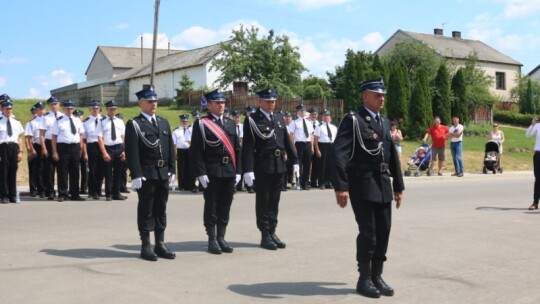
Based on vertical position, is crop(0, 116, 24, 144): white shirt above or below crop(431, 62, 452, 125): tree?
below

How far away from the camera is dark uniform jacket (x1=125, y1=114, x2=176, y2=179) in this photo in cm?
815

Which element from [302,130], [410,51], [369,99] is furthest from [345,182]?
[410,51]

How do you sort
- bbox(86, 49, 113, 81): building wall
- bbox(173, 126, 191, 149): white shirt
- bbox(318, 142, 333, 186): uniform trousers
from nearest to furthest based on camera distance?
bbox(173, 126, 191, 149): white shirt, bbox(318, 142, 333, 186): uniform trousers, bbox(86, 49, 113, 81): building wall

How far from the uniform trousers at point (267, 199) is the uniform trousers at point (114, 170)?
6.88 meters

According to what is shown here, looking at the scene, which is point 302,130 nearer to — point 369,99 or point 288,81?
point 369,99

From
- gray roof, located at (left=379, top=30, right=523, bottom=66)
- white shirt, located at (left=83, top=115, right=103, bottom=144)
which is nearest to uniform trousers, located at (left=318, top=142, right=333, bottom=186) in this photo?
white shirt, located at (left=83, top=115, right=103, bottom=144)

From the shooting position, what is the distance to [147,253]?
8.10 metres

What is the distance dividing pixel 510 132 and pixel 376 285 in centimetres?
4622

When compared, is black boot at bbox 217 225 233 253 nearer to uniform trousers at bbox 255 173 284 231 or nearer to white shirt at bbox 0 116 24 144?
uniform trousers at bbox 255 173 284 231

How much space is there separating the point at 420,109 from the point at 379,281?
31535 mm

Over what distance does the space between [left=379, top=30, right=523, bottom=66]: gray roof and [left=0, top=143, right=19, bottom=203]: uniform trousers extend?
54755 mm

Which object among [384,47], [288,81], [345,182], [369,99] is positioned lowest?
[345,182]

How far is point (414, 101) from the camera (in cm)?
3741

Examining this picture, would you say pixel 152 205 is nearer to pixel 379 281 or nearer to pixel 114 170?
pixel 379 281
